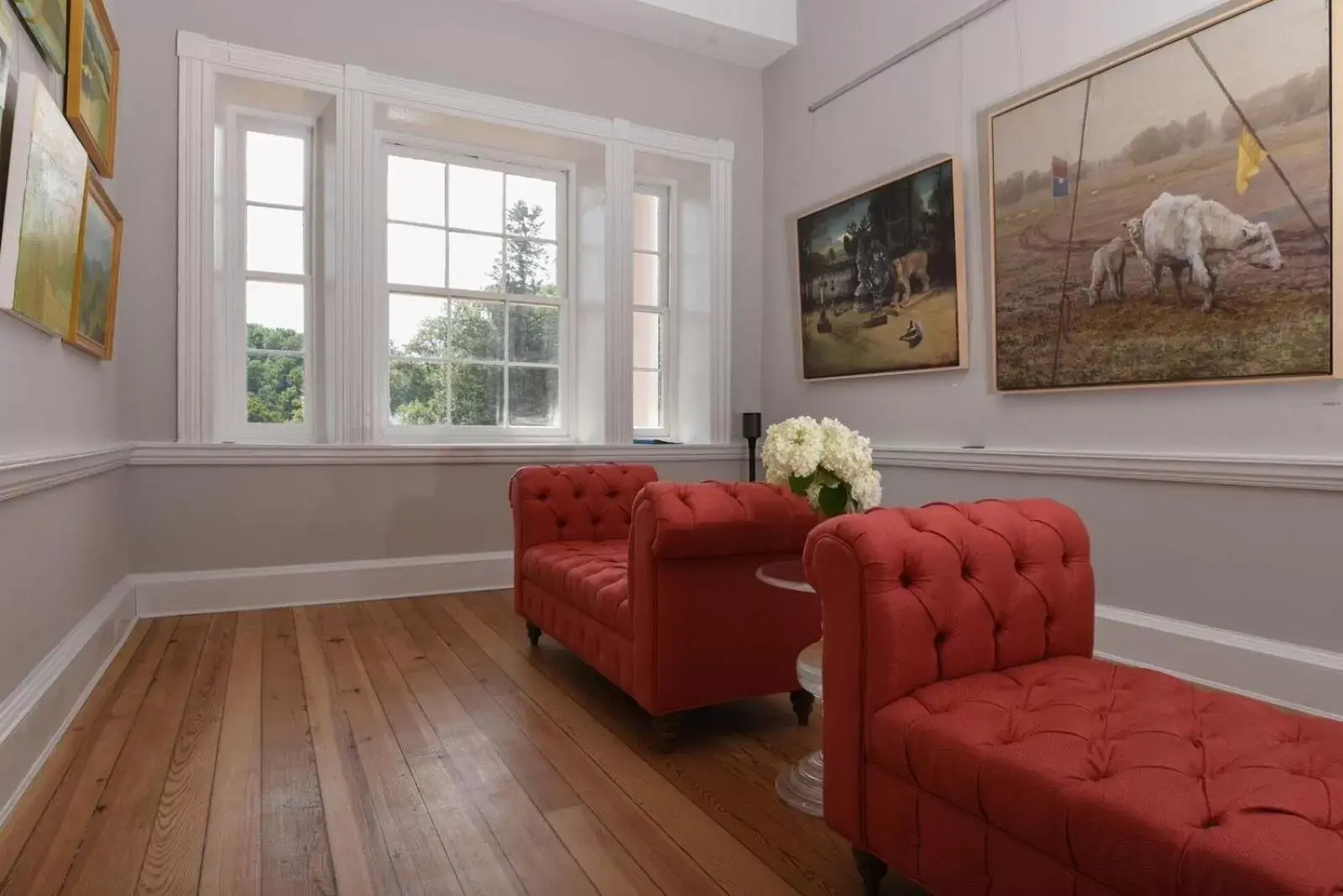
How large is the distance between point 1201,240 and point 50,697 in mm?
4340

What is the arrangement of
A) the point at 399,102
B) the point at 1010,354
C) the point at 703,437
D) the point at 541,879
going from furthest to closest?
the point at 703,437 < the point at 399,102 < the point at 1010,354 < the point at 541,879

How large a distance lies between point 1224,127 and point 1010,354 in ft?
4.07

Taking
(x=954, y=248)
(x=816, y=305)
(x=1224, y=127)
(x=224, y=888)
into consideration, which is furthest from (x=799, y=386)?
(x=224, y=888)

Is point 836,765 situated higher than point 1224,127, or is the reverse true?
point 1224,127

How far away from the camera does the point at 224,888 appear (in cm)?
173

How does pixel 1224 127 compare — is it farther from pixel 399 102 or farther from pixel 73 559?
pixel 73 559

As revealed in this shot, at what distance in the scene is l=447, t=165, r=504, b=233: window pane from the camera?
5.12 m

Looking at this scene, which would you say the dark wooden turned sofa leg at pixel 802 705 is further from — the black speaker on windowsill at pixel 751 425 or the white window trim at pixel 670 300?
the white window trim at pixel 670 300

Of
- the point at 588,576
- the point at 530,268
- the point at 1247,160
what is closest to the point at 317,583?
the point at 588,576

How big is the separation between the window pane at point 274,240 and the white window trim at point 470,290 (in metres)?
0.47

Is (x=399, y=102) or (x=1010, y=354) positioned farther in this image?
(x=399, y=102)

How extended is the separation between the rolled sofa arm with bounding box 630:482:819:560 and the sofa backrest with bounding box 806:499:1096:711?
0.72 metres

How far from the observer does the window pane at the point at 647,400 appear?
229 inches

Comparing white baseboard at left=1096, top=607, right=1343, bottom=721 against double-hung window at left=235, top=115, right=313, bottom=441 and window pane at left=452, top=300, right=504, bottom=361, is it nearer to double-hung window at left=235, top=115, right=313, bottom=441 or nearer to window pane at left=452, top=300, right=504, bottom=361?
window pane at left=452, top=300, right=504, bottom=361
